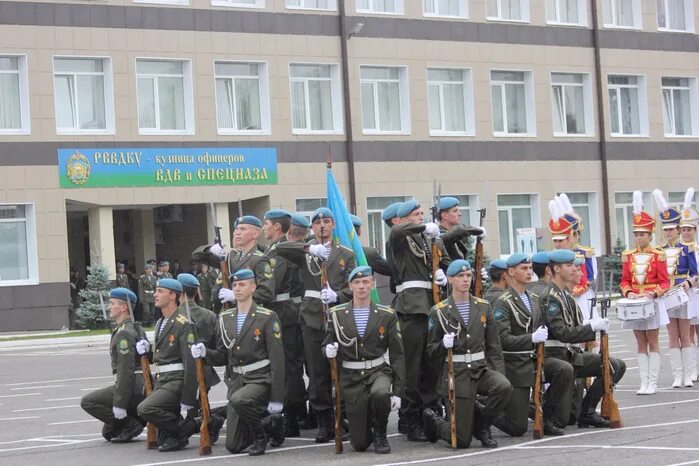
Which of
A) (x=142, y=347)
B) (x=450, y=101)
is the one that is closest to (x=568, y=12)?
(x=450, y=101)

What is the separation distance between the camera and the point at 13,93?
3528 cm

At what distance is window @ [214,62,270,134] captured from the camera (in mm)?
37938

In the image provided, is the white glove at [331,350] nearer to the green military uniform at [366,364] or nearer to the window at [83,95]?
the green military uniform at [366,364]

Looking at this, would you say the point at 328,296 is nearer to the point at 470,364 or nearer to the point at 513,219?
the point at 470,364

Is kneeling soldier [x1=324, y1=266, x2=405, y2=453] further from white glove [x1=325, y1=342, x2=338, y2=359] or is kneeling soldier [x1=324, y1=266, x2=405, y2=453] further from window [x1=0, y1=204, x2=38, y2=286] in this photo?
window [x1=0, y1=204, x2=38, y2=286]

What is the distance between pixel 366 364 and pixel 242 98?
2552 centimetres

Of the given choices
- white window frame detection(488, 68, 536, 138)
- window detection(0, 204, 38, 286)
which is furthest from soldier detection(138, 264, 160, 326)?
white window frame detection(488, 68, 536, 138)

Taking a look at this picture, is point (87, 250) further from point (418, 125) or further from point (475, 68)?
point (475, 68)

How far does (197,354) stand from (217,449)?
105cm

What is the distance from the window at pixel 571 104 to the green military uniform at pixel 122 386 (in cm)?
3087

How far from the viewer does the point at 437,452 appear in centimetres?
1291

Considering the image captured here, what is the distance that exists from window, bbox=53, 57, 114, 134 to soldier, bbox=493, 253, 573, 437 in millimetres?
23319

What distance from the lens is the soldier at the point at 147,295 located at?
36.1 metres

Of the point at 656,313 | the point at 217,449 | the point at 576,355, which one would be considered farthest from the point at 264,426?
the point at 656,313
